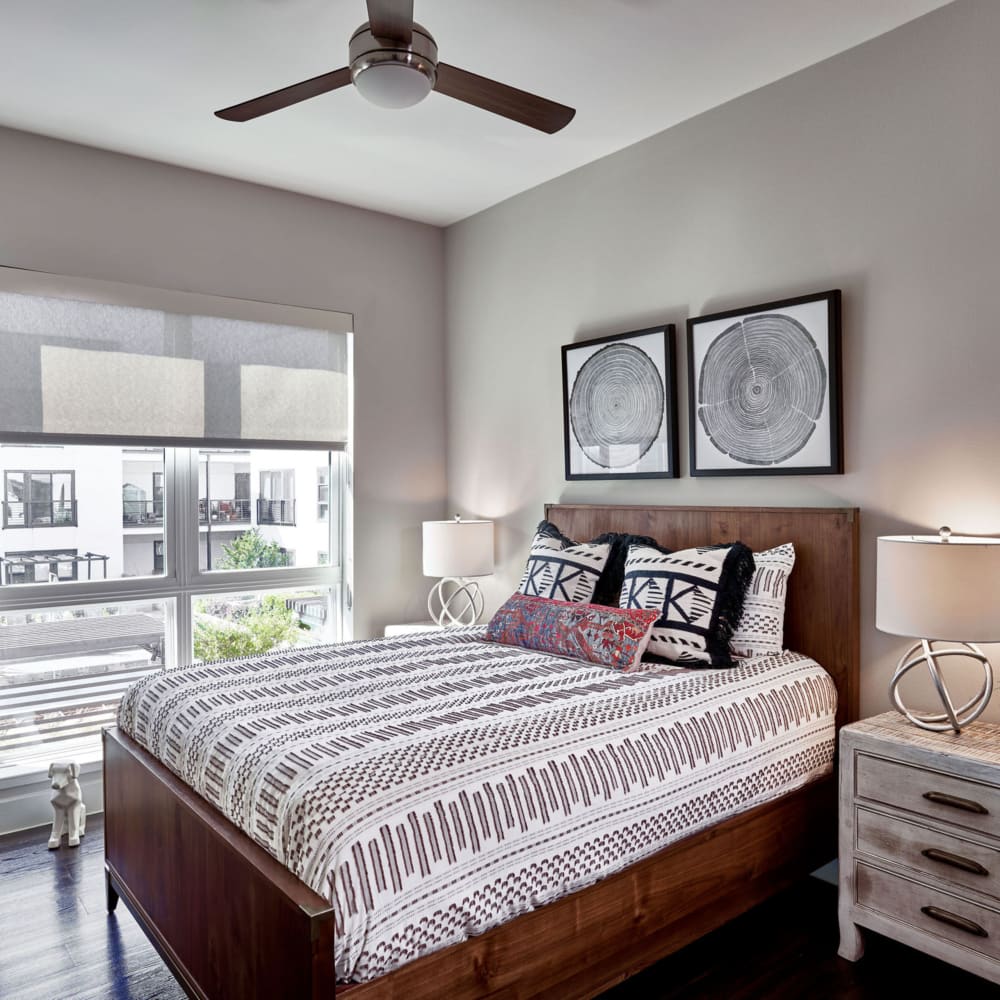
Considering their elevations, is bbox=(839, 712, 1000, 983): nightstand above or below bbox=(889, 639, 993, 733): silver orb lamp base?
below

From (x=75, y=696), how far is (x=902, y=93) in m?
3.86

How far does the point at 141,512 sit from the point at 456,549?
1.43 metres

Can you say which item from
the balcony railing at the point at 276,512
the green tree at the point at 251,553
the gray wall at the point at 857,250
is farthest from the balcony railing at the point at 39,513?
the gray wall at the point at 857,250

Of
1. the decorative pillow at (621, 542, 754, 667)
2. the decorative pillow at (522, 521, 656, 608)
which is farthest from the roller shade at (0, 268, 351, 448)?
the decorative pillow at (621, 542, 754, 667)

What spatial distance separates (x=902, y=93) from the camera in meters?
2.60

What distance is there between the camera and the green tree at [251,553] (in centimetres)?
389

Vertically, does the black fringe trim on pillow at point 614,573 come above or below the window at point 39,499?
below

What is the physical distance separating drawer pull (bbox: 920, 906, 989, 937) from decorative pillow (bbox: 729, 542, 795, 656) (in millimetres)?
861

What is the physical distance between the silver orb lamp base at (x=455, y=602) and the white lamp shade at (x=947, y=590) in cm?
235

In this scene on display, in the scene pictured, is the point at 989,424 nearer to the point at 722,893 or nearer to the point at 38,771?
the point at 722,893

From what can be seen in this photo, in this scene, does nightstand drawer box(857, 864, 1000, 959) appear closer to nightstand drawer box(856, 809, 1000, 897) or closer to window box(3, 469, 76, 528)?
nightstand drawer box(856, 809, 1000, 897)

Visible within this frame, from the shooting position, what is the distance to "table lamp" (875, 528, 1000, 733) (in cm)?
209

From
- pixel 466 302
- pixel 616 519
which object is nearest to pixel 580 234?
pixel 466 302

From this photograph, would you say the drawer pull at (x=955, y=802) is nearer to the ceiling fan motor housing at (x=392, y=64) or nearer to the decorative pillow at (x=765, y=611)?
the decorative pillow at (x=765, y=611)
